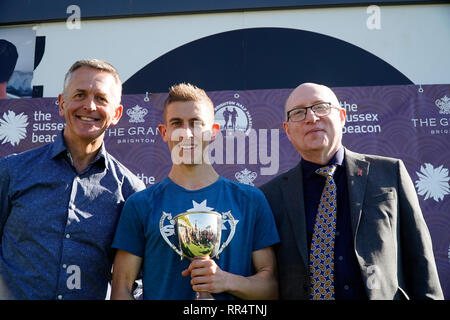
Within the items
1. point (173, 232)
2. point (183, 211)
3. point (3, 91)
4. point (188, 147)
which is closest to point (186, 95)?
point (188, 147)

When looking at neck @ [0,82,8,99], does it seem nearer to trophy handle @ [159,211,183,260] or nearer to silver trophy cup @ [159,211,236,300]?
trophy handle @ [159,211,183,260]

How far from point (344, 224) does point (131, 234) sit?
1081 mm

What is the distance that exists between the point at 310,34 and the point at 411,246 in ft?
9.07

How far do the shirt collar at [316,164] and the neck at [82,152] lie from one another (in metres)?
1.18

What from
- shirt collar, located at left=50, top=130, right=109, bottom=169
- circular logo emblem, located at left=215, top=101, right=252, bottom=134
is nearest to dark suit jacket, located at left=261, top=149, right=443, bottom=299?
shirt collar, located at left=50, top=130, right=109, bottom=169

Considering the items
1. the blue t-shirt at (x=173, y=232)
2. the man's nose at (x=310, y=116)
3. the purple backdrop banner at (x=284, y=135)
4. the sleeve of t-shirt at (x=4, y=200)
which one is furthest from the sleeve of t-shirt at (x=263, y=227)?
the purple backdrop banner at (x=284, y=135)

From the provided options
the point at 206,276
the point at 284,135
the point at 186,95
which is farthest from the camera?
the point at 284,135

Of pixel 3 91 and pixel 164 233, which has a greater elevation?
pixel 3 91

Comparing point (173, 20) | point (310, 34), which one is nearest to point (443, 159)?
point (310, 34)

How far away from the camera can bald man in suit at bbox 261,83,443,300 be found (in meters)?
2.21

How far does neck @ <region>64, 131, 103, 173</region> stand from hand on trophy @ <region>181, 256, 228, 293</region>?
91 cm

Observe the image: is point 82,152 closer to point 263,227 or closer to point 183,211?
point 183,211

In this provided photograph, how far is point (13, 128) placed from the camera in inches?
169
